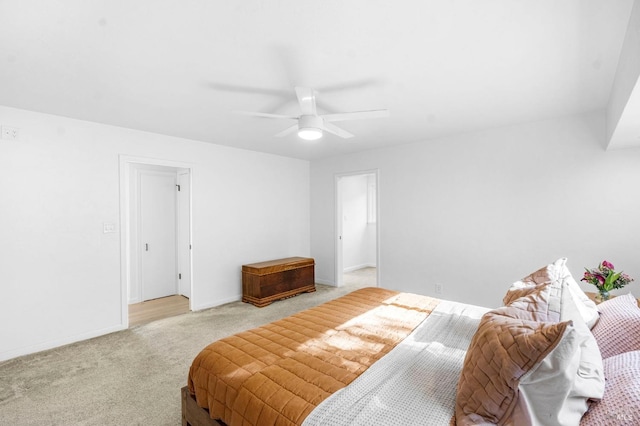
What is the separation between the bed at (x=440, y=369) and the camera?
1.00m

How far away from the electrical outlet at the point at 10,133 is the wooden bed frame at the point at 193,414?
3.07 metres

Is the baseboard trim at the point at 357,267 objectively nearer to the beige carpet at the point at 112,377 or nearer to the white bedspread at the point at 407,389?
the beige carpet at the point at 112,377

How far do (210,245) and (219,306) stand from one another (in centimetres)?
93

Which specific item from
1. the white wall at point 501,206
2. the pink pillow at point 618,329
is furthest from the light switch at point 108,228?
the pink pillow at point 618,329

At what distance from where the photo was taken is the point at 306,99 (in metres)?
2.36

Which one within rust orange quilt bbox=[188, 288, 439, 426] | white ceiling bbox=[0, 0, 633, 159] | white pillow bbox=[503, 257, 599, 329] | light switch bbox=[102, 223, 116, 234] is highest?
white ceiling bbox=[0, 0, 633, 159]

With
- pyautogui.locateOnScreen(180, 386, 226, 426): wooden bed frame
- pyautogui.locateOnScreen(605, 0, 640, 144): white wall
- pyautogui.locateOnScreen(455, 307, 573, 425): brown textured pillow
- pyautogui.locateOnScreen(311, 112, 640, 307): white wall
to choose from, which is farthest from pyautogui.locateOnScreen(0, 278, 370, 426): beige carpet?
pyautogui.locateOnScreen(605, 0, 640, 144): white wall

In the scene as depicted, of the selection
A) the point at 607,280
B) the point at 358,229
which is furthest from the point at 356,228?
the point at 607,280

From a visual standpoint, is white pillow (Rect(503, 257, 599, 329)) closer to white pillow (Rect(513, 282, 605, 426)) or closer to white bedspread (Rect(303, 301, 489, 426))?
white bedspread (Rect(303, 301, 489, 426))

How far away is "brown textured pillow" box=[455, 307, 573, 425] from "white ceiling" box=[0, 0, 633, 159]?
1.60 m

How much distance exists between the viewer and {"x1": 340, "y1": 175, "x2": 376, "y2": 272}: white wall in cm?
718

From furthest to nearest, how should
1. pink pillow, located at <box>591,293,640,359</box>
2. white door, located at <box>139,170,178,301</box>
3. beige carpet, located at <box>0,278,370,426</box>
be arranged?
white door, located at <box>139,170,178,301</box>
beige carpet, located at <box>0,278,370,426</box>
pink pillow, located at <box>591,293,640,359</box>

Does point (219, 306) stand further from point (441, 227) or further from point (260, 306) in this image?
point (441, 227)

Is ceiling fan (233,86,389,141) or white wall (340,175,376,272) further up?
ceiling fan (233,86,389,141)
